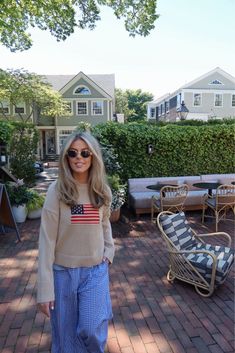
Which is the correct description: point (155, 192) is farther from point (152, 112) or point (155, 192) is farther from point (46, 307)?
point (152, 112)

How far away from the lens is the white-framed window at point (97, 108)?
83.3 ft

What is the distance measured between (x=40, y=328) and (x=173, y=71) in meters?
36.8

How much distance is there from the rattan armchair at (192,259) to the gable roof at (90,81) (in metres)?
22.7

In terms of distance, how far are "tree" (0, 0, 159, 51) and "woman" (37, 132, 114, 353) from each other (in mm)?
8166

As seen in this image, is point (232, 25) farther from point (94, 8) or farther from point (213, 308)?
point (213, 308)

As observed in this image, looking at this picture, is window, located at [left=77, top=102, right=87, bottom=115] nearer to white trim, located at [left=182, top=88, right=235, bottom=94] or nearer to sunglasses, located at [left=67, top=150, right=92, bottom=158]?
white trim, located at [left=182, top=88, right=235, bottom=94]

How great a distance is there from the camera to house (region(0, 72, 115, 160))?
2511cm

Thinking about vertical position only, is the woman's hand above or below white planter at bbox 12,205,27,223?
above

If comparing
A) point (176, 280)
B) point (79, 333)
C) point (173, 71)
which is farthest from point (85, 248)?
point (173, 71)

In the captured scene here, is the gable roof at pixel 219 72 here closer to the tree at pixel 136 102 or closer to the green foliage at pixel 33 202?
the tree at pixel 136 102

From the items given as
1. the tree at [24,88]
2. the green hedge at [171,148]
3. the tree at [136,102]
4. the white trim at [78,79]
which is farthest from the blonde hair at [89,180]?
the tree at [136,102]

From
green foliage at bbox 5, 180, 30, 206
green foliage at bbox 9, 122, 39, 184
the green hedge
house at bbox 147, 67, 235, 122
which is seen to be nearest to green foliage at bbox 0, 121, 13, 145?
green foliage at bbox 5, 180, 30, 206

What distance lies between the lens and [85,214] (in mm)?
1752

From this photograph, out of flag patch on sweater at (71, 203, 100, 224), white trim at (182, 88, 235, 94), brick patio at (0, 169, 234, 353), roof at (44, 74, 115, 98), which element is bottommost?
brick patio at (0, 169, 234, 353)
